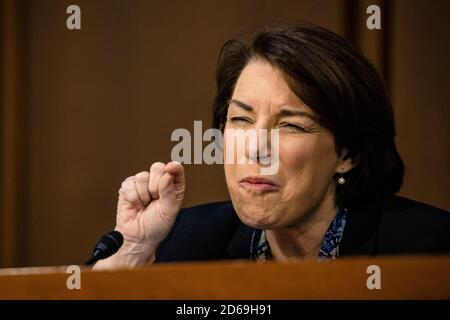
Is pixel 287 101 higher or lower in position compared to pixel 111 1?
lower

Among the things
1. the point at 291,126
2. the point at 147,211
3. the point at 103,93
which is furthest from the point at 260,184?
the point at 103,93

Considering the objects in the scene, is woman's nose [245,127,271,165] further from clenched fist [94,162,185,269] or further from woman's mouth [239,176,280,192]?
clenched fist [94,162,185,269]

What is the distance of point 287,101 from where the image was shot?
144 cm

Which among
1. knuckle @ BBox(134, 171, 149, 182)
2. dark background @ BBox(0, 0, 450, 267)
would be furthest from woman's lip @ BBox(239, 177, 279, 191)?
knuckle @ BBox(134, 171, 149, 182)

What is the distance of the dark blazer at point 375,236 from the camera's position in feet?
4.87

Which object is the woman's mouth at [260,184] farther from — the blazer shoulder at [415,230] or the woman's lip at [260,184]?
the blazer shoulder at [415,230]

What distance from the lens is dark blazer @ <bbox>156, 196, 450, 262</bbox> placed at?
4.87ft

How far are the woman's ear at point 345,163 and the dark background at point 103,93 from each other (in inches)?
5.6

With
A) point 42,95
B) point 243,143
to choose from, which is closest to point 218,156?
point 243,143

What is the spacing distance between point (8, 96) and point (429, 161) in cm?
99

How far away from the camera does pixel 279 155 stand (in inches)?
57.9

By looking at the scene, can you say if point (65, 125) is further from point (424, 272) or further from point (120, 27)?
point (424, 272)

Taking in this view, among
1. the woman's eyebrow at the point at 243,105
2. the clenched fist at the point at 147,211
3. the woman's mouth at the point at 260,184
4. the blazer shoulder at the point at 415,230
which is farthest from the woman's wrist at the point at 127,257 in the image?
the blazer shoulder at the point at 415,230
